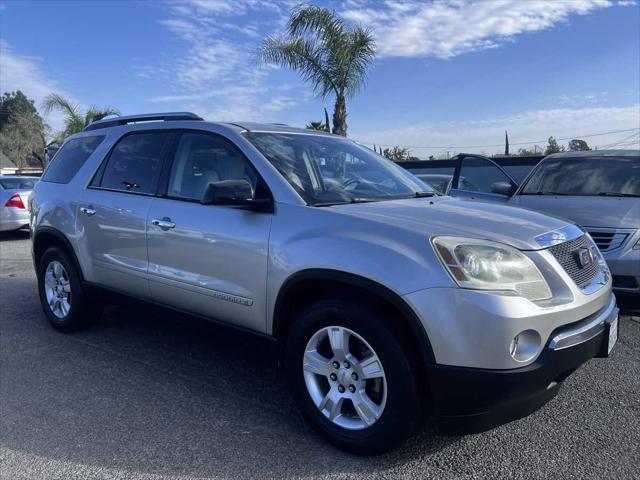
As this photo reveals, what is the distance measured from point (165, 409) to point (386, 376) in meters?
1.62

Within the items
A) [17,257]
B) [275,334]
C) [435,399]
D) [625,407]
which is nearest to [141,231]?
[275,334]

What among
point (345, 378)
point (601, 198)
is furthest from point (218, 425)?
point (601, 198)

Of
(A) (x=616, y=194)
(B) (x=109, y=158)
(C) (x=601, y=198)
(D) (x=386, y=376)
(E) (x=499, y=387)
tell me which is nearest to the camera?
(E) (x=499, y=387)

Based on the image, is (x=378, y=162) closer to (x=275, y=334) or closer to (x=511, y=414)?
(x=275, y=334)

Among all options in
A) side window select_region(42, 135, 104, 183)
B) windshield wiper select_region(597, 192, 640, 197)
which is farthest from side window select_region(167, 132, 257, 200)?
windshield wiper select_region(597, 192, 640, 197)

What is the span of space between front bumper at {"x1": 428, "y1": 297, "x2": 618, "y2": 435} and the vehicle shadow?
0.47 m

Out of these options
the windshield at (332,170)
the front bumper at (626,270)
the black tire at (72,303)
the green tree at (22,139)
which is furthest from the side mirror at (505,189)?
the green tree at (22,139)

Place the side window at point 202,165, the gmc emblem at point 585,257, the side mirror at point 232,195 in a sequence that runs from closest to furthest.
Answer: the gmc emblem at point 585,257 < the side mirror at point 232,195 < the side window at point 202,165

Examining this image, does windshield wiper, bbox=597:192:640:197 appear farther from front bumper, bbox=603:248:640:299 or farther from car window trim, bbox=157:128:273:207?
car window trim, bbox=157:128:273:207

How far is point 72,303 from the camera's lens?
4922 mm

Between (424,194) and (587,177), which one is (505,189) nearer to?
(587,177)

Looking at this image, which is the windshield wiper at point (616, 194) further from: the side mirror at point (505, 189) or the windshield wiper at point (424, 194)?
the windshield wiper at point (424, 194)

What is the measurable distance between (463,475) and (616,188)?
4.36 m

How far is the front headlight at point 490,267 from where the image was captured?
8.30 feet
